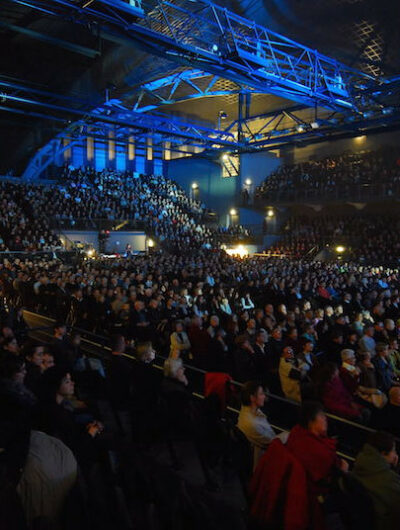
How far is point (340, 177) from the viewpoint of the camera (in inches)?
1032

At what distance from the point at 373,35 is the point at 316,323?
11665 millimetres

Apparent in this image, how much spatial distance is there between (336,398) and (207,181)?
31099 millimetres

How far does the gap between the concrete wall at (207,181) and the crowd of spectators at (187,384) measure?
891 inches

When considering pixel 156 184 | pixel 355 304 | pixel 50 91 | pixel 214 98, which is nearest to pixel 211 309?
pixel 355 304

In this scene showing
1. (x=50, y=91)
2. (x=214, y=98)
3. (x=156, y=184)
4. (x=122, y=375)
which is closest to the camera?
(x=122, y=375)

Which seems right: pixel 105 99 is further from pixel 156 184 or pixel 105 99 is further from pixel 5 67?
pixel 156 184

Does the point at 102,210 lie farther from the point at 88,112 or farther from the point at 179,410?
the point at 179,410

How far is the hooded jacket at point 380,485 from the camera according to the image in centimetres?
229

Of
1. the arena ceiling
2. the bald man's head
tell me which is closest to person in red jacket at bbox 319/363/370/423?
the bald man's head

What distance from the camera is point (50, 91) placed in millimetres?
16703

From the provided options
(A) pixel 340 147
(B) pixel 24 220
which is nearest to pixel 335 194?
(A) pixel 340 147

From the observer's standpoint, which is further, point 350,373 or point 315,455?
→ point 350,373

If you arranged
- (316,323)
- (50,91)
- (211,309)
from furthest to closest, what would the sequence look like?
(50,91)
(211,309)
(316,323)

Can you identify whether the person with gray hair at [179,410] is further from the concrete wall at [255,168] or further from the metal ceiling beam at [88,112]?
the concrete wall at [255,168]
